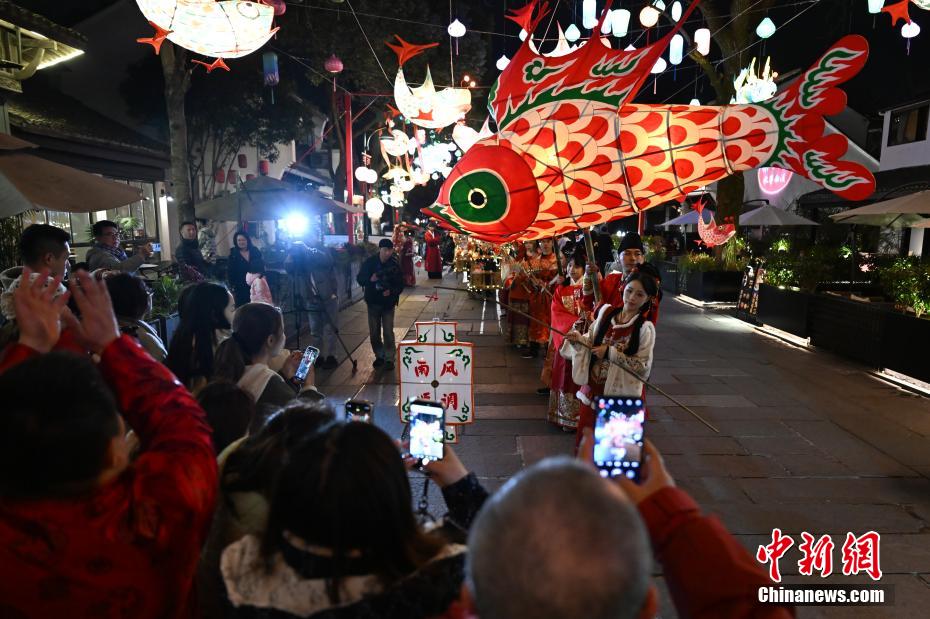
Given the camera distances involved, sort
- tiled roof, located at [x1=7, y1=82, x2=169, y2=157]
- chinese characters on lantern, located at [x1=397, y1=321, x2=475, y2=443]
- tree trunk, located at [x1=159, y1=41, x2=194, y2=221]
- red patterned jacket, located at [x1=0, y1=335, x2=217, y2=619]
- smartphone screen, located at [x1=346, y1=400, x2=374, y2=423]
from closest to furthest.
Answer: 1. red patterned jacket, located at [x1=0, y1=335, x2=217, y2=619]
2. smartphone screen, located at [x1=346, y1=400, x2=374, y2=423]
3. chinese characters on lantern, located at [x1=397, y1=321, x2=475, y2=443]
4. tiled roof, located at [x1=7, y1=82, x2=169, y2=157]
5. tree trunk, located at [x1=159, y1=41, x2=194, y2=221]

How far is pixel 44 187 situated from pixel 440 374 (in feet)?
12.2

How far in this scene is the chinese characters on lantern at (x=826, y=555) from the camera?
3.46 meters

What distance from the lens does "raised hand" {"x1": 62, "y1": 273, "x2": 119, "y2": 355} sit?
1542 mm

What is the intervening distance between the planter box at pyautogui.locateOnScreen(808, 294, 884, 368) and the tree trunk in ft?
38.8

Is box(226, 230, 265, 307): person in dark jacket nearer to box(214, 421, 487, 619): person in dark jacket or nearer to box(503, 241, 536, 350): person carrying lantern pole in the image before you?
box(503, 241, 536, 350): person carrying lantern pole

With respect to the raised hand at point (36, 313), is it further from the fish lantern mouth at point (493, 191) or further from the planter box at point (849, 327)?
the planter box at point (849, 327)

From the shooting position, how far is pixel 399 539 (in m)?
1.21

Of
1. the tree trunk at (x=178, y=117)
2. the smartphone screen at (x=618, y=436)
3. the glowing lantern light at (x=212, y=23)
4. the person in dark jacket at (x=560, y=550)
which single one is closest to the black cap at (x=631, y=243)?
the glowing lantern light at (x=212, y=23)

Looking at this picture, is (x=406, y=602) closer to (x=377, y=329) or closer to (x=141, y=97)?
(x=377, y=329)

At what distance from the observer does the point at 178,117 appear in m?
11.1

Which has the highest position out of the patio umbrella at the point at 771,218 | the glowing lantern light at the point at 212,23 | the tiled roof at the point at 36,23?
the tiled roof at the point at 36,23

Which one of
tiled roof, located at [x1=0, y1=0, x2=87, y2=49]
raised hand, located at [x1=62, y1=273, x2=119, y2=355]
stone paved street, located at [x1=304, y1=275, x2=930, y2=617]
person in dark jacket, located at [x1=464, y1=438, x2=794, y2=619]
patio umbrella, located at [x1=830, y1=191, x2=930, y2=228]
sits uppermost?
tiled roof, located at [x1=0, y1=0, x2=87, y2=49]

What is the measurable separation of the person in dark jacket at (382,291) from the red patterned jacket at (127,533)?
259 inches

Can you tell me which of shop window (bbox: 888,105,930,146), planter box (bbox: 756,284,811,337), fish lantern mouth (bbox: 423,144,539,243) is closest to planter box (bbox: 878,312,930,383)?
planter box (bbox: 756,284,811,337)
